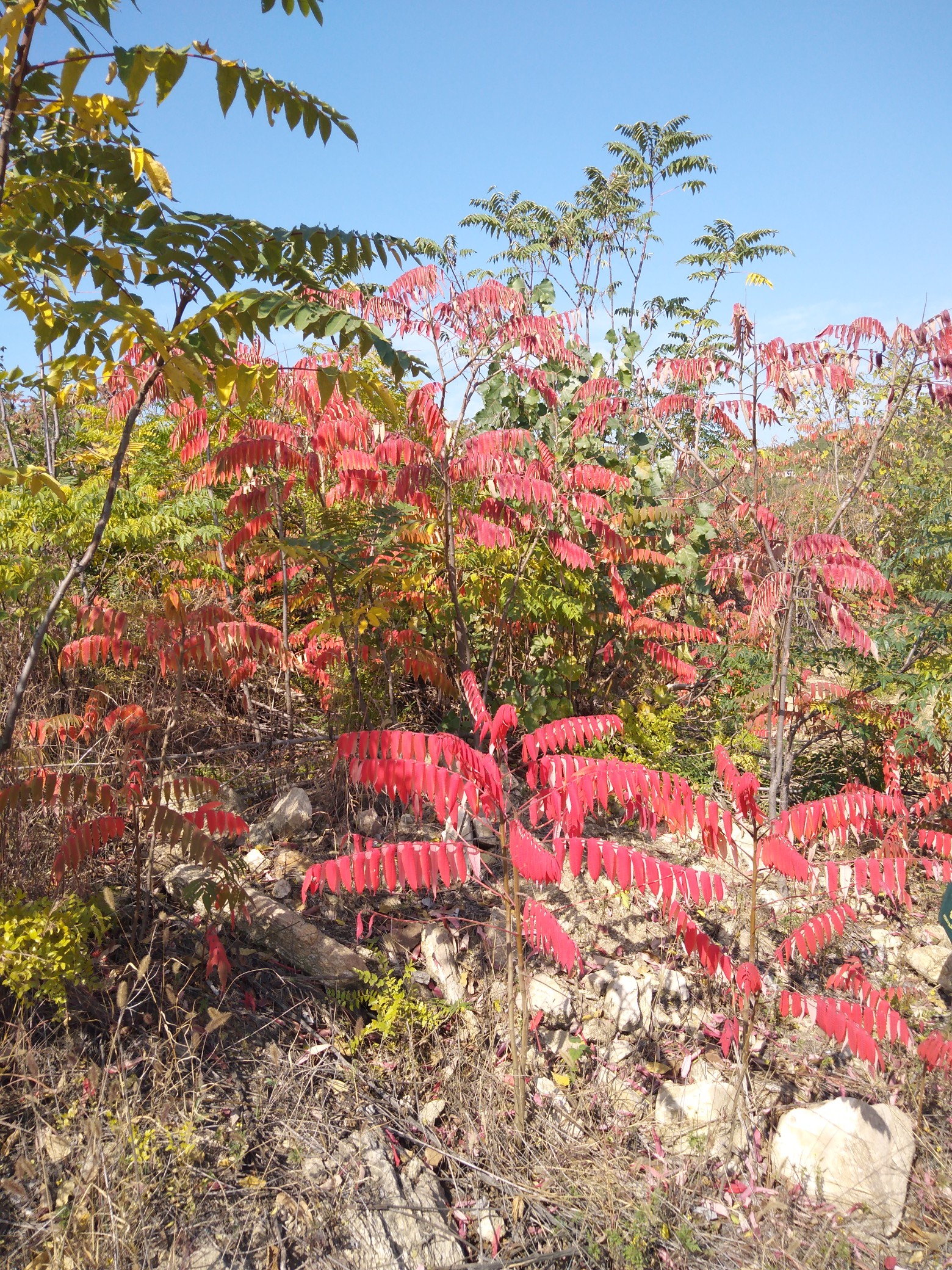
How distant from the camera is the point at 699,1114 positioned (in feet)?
9.56

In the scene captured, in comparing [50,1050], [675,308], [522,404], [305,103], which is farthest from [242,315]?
[675,308]

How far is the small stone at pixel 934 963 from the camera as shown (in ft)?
12.8

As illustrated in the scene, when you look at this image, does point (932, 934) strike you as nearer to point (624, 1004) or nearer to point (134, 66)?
point (624, 1004)

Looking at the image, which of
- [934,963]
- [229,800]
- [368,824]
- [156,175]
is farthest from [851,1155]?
[156,175]

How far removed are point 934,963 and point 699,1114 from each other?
77.5 inches

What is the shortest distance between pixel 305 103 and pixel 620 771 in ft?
8.44

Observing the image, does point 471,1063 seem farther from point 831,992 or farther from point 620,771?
point 831,992

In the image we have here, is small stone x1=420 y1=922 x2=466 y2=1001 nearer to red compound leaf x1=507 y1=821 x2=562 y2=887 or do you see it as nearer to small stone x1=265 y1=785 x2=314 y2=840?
small stone x1=265 y1=785 x2=314 y2=840

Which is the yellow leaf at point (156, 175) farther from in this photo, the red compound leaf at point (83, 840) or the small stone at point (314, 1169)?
the small stone at point (314, 1169)

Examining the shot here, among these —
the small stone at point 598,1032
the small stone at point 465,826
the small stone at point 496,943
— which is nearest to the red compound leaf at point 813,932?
the small stone at point 598,1032

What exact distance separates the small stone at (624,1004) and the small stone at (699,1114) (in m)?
0.27

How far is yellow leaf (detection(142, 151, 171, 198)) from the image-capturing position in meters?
2.43

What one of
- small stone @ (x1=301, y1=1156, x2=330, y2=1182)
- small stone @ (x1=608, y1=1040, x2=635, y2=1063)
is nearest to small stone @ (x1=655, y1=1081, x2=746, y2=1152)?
small stone @ (x1=608, y1=1040, x2=635, y2=1063)

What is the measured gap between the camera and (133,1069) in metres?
2.54
